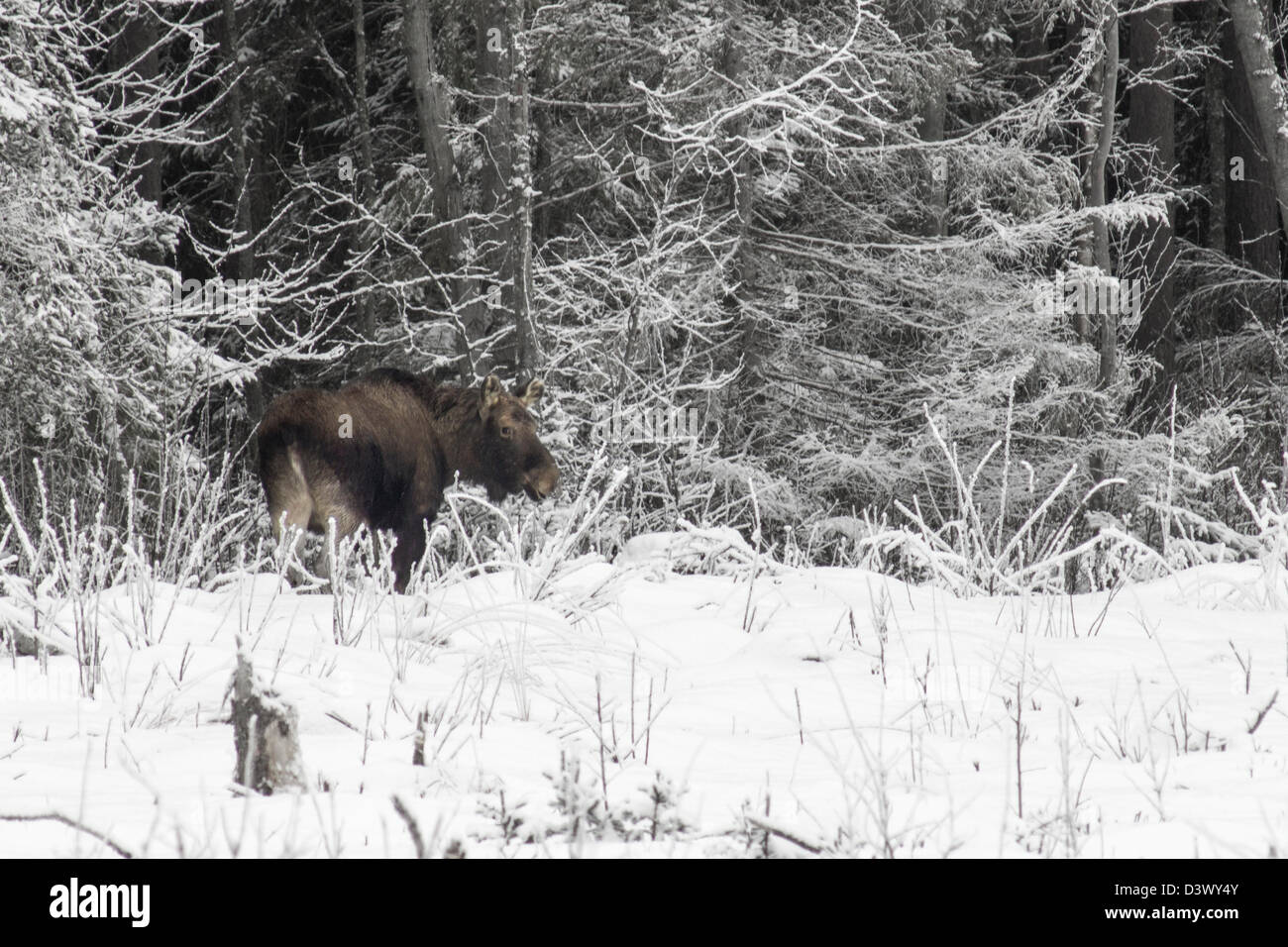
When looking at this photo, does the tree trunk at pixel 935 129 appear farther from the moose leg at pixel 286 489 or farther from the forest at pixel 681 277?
the moose leg at pixel 286 489

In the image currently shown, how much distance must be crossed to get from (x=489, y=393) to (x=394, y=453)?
83cm

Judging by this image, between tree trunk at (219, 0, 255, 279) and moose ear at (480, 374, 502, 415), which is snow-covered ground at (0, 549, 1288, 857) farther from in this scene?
tree trunk at (219, 0, 255, 279)

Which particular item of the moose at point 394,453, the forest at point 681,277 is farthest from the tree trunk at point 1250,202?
the moose at point 394,453

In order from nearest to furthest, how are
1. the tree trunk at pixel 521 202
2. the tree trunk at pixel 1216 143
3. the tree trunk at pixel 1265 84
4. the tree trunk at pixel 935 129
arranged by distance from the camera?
the tree trunk at pixel 521 202, the tree trunk at pixel 1265 84, the tree trunk at pixel 935 129, the tree trunk at pixel 1216 143

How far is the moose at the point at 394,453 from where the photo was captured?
25.9 feet

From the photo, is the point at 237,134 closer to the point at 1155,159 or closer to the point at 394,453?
the point at 394,453

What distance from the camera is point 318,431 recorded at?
798cm

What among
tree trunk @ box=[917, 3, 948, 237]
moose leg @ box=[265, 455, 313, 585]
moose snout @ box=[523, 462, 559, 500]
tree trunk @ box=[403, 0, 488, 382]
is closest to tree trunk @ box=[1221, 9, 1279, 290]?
tree trunk @ box=[917, 3, 948, 237]

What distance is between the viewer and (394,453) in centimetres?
882

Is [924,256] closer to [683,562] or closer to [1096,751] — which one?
[683,562]

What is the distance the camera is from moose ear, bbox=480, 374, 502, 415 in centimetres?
913

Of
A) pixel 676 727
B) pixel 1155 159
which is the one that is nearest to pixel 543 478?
pixel 676 727
